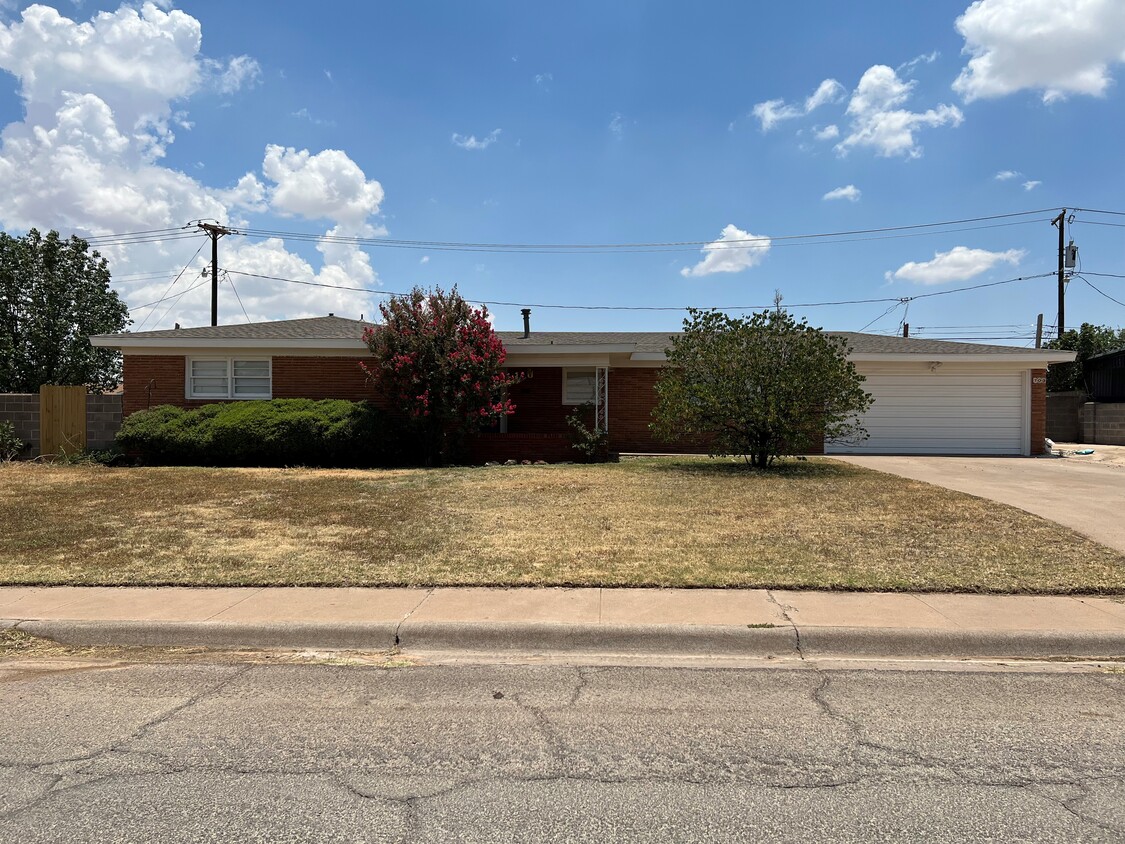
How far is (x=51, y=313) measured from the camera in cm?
2850

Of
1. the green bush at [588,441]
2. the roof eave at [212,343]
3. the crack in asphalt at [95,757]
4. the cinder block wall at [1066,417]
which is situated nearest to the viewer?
the crack in asphalt at [95,757]

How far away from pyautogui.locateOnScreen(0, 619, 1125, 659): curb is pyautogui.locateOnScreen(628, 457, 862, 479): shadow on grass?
8349 millimetres

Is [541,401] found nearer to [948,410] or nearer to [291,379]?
[291,379]

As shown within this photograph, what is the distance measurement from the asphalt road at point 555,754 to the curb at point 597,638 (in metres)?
0.37

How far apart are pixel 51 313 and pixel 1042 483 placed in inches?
1304

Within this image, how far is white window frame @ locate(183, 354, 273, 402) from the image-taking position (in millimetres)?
18391

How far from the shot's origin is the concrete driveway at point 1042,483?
916 cm

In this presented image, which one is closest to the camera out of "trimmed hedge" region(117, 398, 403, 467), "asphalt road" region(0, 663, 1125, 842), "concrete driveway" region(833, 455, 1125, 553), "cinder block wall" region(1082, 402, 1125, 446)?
"asphalt road" region(0, 663, 1125, 842)

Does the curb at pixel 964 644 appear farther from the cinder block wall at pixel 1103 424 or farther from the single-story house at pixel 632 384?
the cinder block wall at pixel 1103 424

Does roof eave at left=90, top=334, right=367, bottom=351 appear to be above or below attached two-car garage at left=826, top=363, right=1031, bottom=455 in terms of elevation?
above

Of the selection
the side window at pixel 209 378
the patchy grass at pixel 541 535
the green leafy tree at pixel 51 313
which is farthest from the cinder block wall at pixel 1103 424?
the green leafy tree at pixel 51 313

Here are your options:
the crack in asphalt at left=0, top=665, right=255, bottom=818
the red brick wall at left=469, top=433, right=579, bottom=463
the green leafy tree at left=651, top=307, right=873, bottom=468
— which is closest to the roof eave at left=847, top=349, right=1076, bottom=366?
the green leafy tree at left=651, top=307, right=873, bottom=468

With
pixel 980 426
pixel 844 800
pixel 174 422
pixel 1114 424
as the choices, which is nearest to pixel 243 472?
pixel 174 422

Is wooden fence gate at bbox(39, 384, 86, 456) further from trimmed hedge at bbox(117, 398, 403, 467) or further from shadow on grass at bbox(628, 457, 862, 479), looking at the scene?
shadow on grass at bbox(628, 457, 862, 479)
